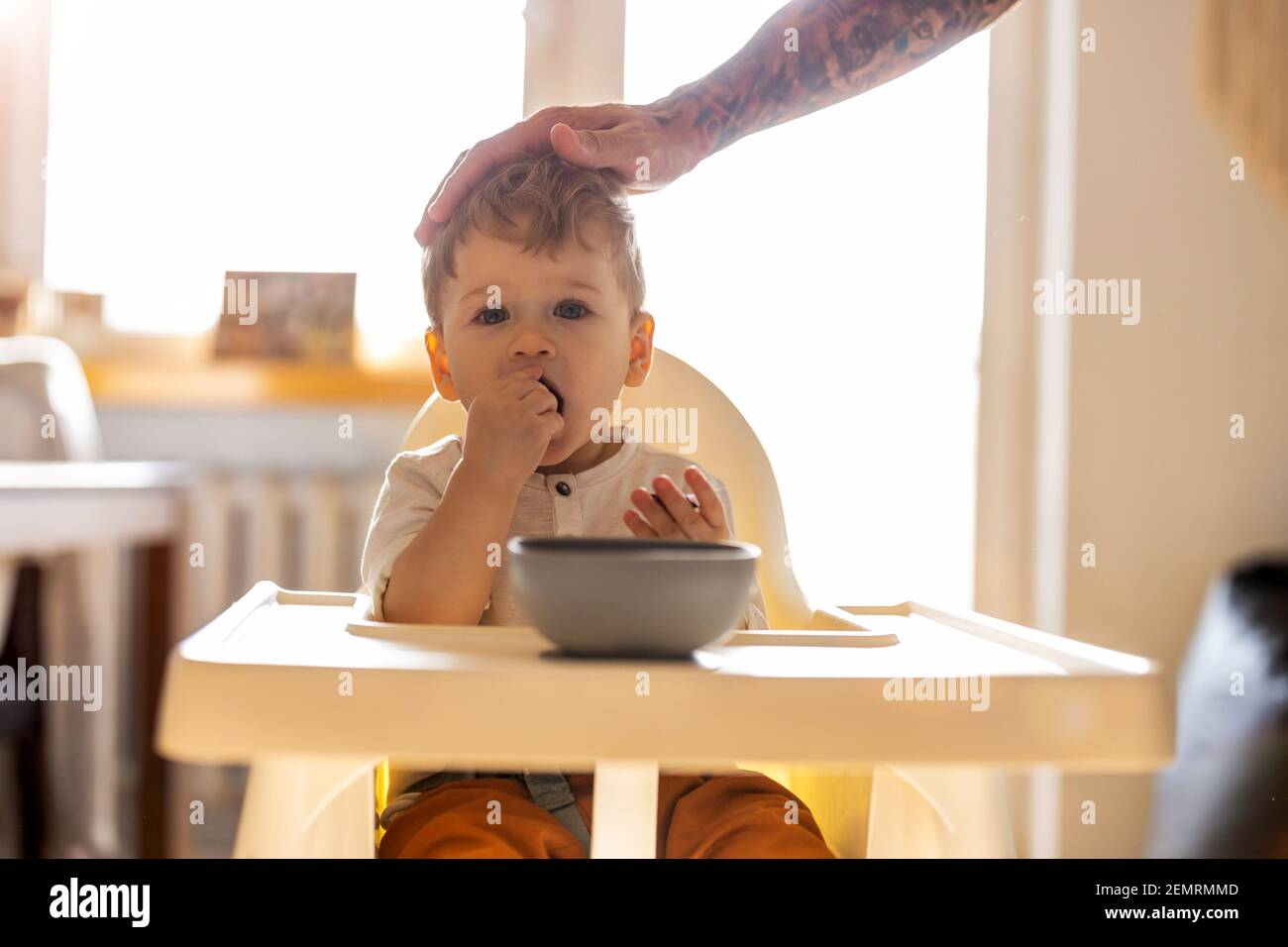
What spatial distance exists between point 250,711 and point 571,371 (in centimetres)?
40

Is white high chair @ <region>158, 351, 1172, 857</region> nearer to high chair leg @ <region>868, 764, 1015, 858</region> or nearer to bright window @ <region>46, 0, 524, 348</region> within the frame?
high chair leg @ <region>868, 764, 1015, 858</region>

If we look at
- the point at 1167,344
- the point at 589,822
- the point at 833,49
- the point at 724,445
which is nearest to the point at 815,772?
the point at 589,822

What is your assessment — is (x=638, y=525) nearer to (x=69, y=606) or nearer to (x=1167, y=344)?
(x=1167, y=344)

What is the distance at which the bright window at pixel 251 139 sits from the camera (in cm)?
179

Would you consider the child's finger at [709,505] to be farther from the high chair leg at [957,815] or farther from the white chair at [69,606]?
the white chair at [69,606]

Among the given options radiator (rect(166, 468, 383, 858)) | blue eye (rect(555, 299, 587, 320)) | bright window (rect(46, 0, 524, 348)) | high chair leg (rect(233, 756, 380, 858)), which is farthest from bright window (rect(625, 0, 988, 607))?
high chair leg (rect(233, 756, 380, 858))

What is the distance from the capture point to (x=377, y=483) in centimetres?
178

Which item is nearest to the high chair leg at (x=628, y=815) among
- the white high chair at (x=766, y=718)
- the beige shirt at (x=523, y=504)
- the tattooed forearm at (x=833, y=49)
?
the white high chair at (x=766, y=718)

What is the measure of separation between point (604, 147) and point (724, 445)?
0.93 ft

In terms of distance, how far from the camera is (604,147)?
79 centimetres

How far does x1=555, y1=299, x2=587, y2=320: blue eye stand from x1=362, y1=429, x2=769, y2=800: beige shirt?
12 centimetres

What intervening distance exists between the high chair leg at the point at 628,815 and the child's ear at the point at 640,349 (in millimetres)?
416
